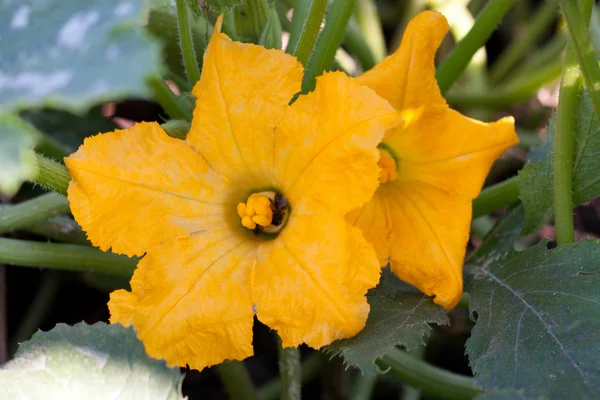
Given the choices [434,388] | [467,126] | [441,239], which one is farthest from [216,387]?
[467,126]

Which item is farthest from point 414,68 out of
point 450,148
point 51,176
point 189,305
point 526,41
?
point 526,41

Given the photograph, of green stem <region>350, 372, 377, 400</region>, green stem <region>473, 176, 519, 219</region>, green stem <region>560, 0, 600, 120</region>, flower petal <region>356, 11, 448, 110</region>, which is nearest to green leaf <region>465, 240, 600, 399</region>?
green stem <region>473, 176, 519, 219</region>

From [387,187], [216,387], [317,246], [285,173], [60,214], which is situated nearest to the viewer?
[317,246]

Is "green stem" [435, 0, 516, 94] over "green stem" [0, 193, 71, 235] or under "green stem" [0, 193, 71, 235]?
over

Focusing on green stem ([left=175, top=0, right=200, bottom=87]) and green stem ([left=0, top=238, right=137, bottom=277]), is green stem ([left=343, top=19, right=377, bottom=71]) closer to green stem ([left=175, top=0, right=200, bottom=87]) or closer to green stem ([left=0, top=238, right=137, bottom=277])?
green stem ([left=175, top=0, right=200, bottom=87])

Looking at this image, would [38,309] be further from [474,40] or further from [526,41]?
[526,41]

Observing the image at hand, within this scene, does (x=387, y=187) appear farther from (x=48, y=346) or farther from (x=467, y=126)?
(x=48, y=346)
